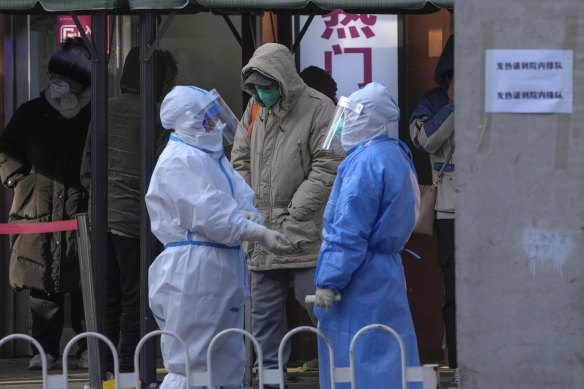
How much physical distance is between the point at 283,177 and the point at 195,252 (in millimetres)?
1291

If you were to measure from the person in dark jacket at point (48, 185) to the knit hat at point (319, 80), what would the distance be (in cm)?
160

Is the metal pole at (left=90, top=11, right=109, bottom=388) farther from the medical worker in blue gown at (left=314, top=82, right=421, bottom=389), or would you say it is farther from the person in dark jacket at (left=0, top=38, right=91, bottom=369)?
the medical worker in blue gown at (left=314, top=82, right=421, bottom=389)

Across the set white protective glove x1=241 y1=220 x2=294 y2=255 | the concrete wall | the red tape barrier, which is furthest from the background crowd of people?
the concrete wall

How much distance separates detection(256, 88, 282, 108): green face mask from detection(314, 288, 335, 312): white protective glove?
177 centimetres

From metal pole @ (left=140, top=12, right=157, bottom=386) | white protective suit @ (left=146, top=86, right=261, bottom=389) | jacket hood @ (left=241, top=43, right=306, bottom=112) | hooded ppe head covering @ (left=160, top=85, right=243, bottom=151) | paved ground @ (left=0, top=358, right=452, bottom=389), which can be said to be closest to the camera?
white protective suit @ (left=146, top=86, right=261, bottom=389)

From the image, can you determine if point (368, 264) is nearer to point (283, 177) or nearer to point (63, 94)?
point (283, 177)

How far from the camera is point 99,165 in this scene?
712 centimetres

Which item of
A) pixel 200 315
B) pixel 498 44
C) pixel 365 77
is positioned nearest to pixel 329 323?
pixel 200 315

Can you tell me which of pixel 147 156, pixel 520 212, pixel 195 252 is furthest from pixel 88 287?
pixel 520 212

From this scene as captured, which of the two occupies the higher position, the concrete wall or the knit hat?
the knit hat

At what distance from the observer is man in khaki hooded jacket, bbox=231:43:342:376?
22.2 feet

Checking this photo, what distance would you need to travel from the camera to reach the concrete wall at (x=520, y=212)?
4.10m

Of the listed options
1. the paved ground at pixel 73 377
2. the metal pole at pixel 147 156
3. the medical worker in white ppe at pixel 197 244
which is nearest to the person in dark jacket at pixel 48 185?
the paved ground at pixel 73 377

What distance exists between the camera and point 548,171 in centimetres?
412
